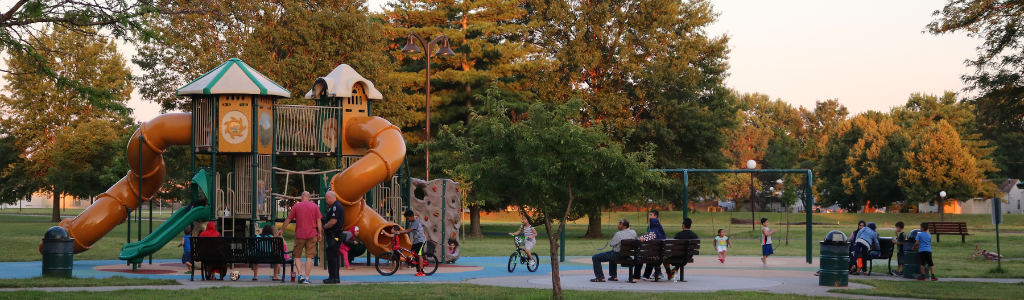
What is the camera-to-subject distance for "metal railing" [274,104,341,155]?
21.5m

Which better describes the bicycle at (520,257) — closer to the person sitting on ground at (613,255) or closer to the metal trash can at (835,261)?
the person sitting on ground at (613,255)

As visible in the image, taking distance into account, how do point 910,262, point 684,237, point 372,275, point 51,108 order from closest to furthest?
1. point 684,237
2. point 372,275
3. point 910,262
4. point 51,108

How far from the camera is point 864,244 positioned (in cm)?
1945

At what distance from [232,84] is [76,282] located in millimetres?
6476

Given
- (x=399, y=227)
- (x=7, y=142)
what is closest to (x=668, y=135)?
(x=399, y=227)

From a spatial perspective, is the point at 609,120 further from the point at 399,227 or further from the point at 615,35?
the point at 399,227

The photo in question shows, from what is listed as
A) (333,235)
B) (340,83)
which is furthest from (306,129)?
(333,235)

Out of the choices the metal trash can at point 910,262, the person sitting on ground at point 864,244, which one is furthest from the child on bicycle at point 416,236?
the metal trash can at point 910,262

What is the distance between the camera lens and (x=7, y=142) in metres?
65.1

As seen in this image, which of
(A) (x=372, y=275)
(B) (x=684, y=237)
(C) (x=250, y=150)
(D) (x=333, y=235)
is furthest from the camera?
(C) (x=250, y=150)

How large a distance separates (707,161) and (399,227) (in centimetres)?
2831

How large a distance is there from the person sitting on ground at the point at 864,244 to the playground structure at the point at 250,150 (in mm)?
9201

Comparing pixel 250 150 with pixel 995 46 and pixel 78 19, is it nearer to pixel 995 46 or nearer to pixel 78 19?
pixel 78 19

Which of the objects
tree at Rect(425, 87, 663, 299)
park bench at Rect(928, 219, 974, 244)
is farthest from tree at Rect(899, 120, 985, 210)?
tree at Rect(425, 87, 663, 299)
